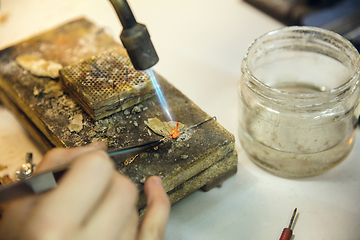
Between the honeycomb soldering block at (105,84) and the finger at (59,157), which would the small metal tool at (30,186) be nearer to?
the finger at (59,157)

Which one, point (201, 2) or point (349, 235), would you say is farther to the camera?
point (201, 2)

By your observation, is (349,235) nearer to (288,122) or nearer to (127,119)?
(288,122)

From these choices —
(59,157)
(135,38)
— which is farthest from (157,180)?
(135,38)

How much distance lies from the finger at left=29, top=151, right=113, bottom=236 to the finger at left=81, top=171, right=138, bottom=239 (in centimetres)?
2

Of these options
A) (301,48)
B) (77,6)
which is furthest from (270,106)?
(77,6)

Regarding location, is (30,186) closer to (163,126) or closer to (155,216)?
(155,216)

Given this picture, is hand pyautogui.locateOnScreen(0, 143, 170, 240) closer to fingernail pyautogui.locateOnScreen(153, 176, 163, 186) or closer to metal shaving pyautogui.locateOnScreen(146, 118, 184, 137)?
fingernail pyautogui.locateOnScreen(153, 176, 163, 186)

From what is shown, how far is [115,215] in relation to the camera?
77 centimetres

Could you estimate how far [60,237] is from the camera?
0.67 metres

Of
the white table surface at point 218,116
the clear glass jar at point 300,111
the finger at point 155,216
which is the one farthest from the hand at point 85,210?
the clear glass jar at point 300,111

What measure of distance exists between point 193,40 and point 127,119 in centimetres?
90

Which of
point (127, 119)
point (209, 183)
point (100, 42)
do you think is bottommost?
point (209, 183)

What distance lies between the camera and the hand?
69 centimetres

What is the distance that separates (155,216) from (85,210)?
0.21 metres
